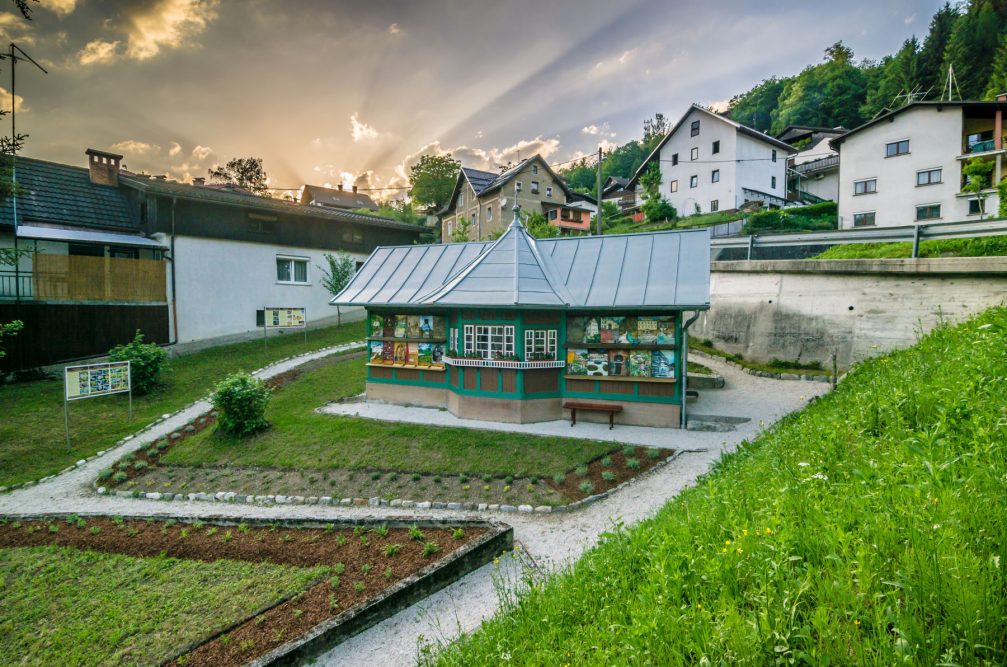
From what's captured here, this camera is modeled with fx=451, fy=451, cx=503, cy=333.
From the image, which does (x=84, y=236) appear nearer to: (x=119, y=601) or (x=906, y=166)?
(x=119, y=601)

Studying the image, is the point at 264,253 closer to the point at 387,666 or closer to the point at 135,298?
the point at 135,298

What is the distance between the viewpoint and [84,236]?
754 inches

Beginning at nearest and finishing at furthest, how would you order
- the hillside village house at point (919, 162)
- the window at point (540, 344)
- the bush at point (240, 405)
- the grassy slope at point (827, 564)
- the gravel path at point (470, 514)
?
the grassy slope at point (827, 564)
the gravel path at point (470, 514)
the bush at point (240, 405)
the window at point (540, 344)
the hillside village house at point (919, 162)

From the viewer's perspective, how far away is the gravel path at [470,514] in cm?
541

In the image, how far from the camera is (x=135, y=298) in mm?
19766

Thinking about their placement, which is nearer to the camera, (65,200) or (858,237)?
(858,237)

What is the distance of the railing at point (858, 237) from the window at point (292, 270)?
22081 mm

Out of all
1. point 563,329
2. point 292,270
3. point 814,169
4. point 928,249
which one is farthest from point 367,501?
point 814,169

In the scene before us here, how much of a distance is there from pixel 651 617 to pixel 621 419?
10.3 meters

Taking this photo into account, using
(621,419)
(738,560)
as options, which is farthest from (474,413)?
(738,560)

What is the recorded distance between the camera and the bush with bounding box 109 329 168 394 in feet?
50.8

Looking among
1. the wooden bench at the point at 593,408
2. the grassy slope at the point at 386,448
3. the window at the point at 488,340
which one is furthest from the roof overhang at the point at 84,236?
the wooden bench at the point at 593,408

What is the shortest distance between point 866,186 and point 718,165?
10226 millimetres

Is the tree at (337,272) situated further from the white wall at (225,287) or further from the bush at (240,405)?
the bush at (240,405)
